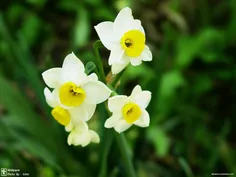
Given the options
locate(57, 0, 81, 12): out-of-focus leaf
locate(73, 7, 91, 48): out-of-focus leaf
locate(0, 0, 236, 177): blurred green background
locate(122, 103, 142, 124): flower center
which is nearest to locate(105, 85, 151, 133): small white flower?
locate(122, 103, 142, 124): flower center

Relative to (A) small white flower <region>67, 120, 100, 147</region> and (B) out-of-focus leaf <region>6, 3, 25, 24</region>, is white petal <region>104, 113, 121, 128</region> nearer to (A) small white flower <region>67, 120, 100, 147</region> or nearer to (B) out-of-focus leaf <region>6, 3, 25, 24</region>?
(A) small white flower <region>67, 120, 100, 147</region>

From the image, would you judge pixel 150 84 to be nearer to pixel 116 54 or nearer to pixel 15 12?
pixel 116 54

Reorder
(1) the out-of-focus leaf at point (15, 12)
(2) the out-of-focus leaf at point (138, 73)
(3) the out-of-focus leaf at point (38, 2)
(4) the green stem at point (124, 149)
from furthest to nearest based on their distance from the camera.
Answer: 1. (1) the out-of-focus leaf at point (15, 12)
2. (3) the out-of-focus leaf at point (38, 2)
3. (2) the out-of-focus leaf at point (138, 73)
4. (4) the green stem at point (124, 149)

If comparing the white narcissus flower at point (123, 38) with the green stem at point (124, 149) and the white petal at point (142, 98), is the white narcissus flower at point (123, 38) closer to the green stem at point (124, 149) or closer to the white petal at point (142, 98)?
the white petal at point (142, 98)

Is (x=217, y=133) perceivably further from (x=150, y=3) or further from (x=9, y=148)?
(x=9, y=148)

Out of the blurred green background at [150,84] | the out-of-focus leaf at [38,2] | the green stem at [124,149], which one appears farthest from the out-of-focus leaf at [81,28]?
the green stem at [124,149]

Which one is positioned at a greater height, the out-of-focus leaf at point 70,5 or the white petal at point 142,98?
the out-of-focus leaf at point 70,5
